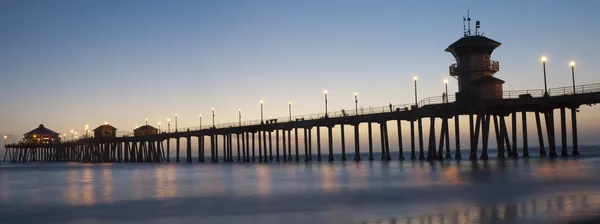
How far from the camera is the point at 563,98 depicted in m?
43.8

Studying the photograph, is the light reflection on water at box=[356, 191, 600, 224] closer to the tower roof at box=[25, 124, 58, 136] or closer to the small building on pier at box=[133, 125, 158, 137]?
the small building on pier at box=[133, 125, 158, 137]

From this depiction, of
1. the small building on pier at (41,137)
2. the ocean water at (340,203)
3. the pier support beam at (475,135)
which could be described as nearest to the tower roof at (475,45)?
the pier support beam at (475,135)

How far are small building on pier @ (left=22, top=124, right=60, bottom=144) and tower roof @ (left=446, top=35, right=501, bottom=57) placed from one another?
398 ft

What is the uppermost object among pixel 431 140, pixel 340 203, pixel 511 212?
pixel 431 140

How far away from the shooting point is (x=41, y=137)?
14862 centimetres

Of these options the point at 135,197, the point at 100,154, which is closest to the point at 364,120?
the point at 135,197

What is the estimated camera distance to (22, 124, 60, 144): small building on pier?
483 feet

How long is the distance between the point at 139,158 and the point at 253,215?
324ft

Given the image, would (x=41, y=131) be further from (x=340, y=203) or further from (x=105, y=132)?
(x=340, y=203)

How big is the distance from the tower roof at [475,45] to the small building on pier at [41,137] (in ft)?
398

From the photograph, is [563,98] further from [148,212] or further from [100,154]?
[100,154]

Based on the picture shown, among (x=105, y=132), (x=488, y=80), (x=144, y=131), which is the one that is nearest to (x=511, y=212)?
(x=488, y=80)

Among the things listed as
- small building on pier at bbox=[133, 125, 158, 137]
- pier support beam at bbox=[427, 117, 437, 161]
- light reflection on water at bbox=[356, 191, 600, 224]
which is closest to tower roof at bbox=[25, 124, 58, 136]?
small building on pier at bbox=[133, 125, 158, 137]

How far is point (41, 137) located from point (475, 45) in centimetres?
12655
